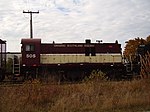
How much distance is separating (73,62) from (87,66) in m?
1.42

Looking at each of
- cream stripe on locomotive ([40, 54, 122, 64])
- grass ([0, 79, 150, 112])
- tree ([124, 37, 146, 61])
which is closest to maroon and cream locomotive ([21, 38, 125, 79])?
cream stripe on locomotive ([40, 54, 122, 64])

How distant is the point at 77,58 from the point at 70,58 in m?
0.68

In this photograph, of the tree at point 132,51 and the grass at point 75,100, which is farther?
the tree at point 132,51

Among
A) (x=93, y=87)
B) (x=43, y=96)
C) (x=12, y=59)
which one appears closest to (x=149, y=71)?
(x=93, y=87)

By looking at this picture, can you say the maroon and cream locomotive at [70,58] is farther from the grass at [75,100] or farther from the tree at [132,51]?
the grass at [75,100]

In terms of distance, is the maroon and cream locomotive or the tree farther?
the tree

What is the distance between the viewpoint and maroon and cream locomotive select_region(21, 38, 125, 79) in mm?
28922

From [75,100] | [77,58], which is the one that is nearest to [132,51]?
[77,58]

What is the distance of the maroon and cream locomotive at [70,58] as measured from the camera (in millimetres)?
28922

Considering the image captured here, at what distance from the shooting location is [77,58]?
2972 cm

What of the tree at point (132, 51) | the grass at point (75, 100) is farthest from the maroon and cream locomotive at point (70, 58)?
the grass at point (75, 100)

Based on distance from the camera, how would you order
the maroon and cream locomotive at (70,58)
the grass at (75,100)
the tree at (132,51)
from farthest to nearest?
the tree at (132,51), the maroon and cream locomotive at (70,58), the grass at (75,100)

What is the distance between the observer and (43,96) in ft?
44.9

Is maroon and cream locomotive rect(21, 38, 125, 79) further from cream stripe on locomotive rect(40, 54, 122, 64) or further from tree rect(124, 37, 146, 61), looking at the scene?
tree rect(124, 37, 146, 61)
